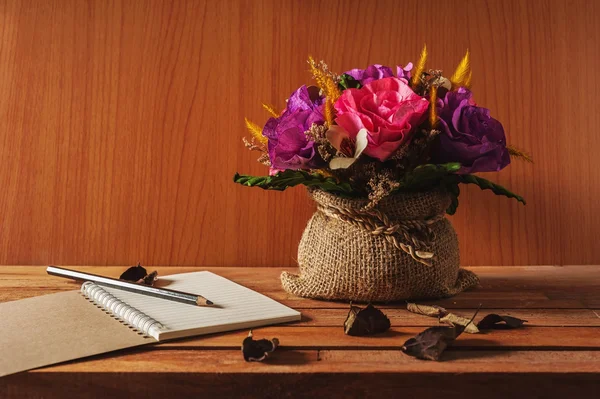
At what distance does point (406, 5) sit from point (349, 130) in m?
0.47

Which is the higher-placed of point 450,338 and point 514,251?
point 514,251

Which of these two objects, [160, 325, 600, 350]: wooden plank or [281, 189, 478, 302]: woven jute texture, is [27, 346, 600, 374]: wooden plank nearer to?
[160, 325, 600, 350]: wooden plank

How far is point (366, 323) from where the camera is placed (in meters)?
0.72

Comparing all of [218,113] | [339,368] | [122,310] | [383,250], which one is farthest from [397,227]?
[218,113]

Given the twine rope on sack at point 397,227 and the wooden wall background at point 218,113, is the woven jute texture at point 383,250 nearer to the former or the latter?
the twine rope on sack at point 397,227

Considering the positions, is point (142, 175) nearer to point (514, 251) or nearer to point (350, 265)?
point (350, 265)

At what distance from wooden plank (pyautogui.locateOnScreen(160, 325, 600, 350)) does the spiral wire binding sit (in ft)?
0.10

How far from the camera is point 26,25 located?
3.81 feet

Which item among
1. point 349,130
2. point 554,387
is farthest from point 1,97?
point 554,387

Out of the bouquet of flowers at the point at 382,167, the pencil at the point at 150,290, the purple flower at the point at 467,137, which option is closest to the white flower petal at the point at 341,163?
the bouquet of flowers at the point at 382,167

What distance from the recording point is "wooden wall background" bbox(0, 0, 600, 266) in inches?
45.6

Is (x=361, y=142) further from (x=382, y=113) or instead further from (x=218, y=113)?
(x=218, y=113)

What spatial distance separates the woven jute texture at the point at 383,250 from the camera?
0.82 m

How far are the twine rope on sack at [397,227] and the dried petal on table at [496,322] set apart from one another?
102mm
